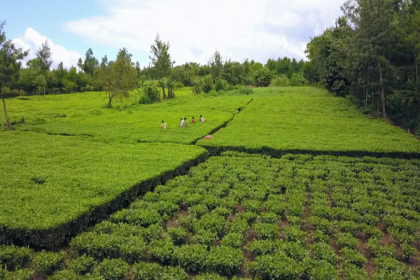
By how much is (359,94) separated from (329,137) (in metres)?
21.6

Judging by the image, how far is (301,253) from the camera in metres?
8.27

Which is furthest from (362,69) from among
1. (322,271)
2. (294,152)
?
(322,271)

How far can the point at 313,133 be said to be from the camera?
23578 millimetres

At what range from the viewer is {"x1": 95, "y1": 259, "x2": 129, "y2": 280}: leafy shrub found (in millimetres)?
7414

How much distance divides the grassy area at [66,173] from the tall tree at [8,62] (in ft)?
22.3

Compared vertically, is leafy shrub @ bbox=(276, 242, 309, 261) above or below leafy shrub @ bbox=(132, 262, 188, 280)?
above

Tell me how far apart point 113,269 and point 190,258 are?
6.17 ft

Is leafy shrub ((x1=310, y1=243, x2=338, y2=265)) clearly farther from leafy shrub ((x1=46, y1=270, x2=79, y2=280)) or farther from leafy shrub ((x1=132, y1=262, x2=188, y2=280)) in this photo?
leafy shrub ((x1=46, y1=270, x2=79, y2=280))

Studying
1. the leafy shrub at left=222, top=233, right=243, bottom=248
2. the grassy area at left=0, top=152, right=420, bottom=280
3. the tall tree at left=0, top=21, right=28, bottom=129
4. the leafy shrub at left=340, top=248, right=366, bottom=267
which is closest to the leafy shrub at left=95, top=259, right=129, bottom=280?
the grassy area at left=0, top=152, right=420, bottom=280

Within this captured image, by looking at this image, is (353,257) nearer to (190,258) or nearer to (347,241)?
(347,241)

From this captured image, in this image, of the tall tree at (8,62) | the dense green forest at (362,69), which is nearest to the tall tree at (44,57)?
the dense green forest at (362,69)

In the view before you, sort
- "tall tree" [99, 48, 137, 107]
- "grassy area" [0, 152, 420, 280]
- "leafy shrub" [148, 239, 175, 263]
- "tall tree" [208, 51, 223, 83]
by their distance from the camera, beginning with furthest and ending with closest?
"tall tree" [208, 51, 223, 83] < "tall tree" [99, 48, 137, 107] < "leafy shrub" [148, 239, 175, 263] < "grassy area" [0, 152, 420, 280]

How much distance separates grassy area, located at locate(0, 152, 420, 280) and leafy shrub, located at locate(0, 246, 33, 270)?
0.11 feet

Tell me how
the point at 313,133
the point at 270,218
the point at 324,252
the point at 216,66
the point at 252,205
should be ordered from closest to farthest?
the point at 324,252, the point at 270,218, the point at 252,205, the point at 313,133, the point at 216,66
